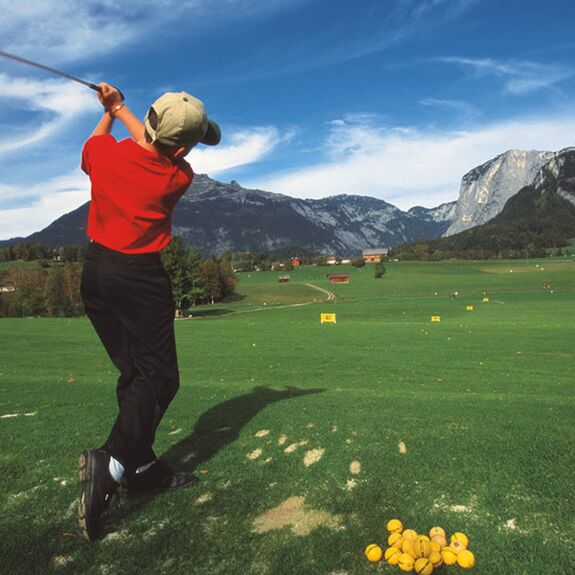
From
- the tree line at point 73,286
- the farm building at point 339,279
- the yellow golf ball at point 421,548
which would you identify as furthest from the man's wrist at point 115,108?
the farm building at point 339,279

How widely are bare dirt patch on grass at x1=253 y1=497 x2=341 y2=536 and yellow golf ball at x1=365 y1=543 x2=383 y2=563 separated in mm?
468

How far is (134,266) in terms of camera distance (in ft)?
14.0

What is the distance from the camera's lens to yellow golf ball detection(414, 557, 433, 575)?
3.25 metres

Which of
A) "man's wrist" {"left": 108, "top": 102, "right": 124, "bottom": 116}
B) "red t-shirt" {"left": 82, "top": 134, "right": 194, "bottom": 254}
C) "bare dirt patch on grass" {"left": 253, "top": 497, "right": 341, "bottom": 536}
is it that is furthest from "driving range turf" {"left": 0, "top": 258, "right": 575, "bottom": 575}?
"man's wrist" {"left": 108, "top": 102, "right": 124, "bottom": 116}

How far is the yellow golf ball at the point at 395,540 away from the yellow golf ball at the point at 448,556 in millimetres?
303

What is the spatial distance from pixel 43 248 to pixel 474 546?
188427 millimetres

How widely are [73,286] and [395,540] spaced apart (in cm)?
9278

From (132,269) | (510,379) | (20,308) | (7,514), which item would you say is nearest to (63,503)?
(7,514)

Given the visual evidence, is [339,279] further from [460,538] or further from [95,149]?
[460,538]

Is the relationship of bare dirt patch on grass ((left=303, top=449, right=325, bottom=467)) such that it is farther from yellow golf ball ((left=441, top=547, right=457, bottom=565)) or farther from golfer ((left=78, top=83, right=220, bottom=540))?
yellow golf ball ((left=441, top=547, right=457, bottom=565))

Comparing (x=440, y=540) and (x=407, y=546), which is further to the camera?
(x=440, y=540)

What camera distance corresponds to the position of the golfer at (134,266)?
13.5 feet

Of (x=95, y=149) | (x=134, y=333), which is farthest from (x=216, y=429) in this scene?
(x=95, y=149)

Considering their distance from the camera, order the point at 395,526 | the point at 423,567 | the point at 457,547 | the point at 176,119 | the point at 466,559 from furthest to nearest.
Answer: the point at 176,119, the point at 395,526, the point at 457,547, the point at 466,559, the point at 423,567
